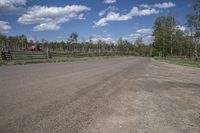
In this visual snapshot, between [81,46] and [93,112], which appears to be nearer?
[93,112]

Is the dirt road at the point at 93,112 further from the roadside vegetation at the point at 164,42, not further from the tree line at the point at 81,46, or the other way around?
the tree line at the point at 81,46

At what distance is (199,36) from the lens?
52.4 meters

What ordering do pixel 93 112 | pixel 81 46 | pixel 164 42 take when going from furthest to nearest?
pixel 81 46, pixel 164 42, pixel 93 112

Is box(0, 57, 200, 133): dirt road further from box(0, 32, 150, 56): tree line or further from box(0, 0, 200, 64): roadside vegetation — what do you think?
box(0, 32, 150, 56): tree line

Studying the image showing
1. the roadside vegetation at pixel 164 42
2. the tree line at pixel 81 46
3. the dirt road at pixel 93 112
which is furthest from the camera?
the tree line at pixel 81 46

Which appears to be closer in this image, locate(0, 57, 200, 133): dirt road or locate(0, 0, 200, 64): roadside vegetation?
locate(0, 57, 200, 133): dirt road

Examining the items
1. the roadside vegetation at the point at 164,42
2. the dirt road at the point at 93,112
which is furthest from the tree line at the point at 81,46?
the dirt road at the point at 93,112

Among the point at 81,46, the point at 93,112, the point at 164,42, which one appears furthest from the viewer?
the point at 81,46

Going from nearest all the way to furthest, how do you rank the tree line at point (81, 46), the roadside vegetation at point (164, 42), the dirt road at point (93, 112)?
the dirt road at point (93, 112), the roadside vegetation at point (164, 42), the tree line at point (81, 46)

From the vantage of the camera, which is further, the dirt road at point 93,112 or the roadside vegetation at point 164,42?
the roadside vegetation at point 164,42

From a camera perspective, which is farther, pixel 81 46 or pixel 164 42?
pixel 81 46

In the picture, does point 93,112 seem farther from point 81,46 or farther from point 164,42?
point 81,46

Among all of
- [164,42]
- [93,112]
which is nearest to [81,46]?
[164,42]

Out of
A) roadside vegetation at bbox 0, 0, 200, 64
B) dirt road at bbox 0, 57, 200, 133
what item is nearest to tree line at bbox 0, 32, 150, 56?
roadside vegetation at bbox 0, 0, 200, 64
